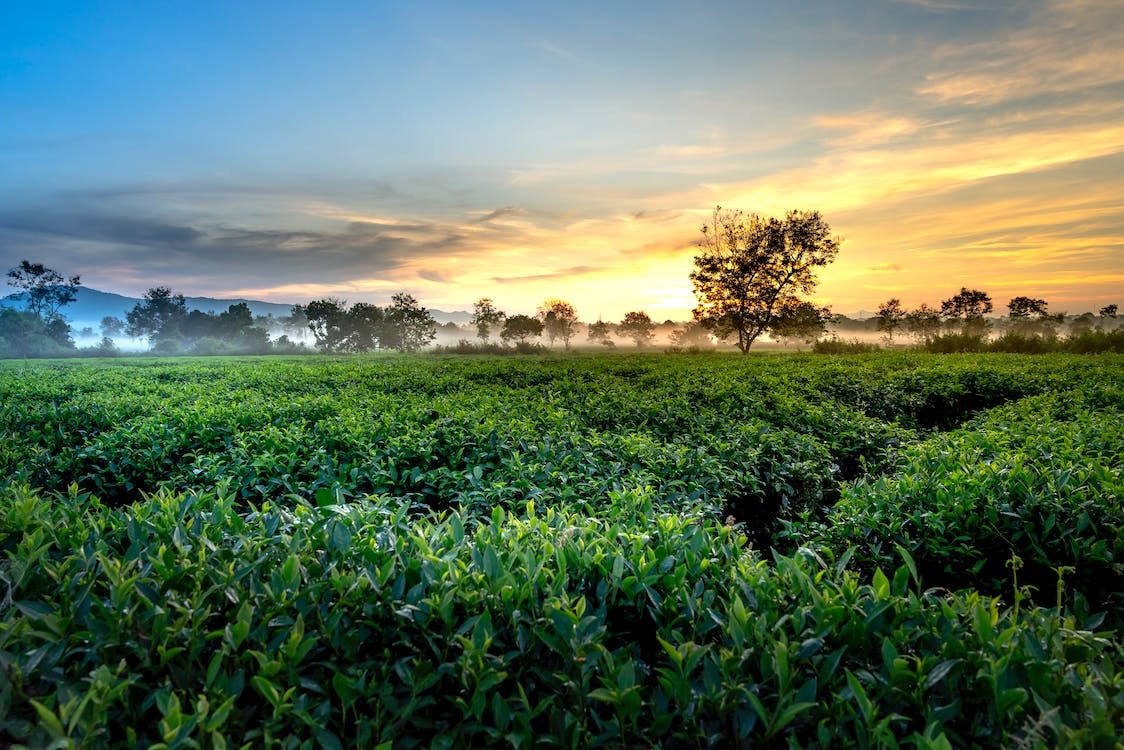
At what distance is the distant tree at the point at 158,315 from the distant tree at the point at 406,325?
25738 millimetres

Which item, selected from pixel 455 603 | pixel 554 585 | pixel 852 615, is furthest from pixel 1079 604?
pixel 455 603

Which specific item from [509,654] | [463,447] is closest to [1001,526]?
[509,654]

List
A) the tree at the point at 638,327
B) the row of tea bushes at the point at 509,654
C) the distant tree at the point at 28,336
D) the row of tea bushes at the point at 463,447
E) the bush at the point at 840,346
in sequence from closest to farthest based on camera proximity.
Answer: the row of tea bushes at the point at 509,654, the row of tea bushes at the point at 463,447, the bush at the point at 840,346, the distant tree at the point at 28,336, the tree at the point at 638,327

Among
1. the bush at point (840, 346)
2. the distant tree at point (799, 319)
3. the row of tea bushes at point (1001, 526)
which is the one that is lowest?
the row of tea bushes at point (1001, 526)

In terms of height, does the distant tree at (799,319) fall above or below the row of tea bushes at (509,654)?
above

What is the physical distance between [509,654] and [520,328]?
84.9 meters

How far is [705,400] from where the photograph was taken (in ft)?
28.0

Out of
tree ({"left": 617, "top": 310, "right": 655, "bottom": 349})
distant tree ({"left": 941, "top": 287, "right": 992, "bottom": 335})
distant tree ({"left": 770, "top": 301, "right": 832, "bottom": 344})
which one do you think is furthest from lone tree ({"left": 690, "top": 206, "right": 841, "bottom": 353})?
tree ({"left": 617, "top": 310, "right": 655, "bottom": 349})

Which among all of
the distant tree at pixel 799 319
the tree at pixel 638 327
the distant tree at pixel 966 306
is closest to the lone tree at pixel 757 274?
the distant tree at pixel 799 319

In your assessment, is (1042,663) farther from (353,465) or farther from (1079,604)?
(353,465)

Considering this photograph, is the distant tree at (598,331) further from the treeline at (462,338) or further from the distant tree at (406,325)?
the distant tree at (406,325)

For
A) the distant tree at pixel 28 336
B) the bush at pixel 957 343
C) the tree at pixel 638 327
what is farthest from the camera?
the tree at pixel 638 327

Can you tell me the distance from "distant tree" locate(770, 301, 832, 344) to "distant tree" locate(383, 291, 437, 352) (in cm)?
4996

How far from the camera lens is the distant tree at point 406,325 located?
250 feet
